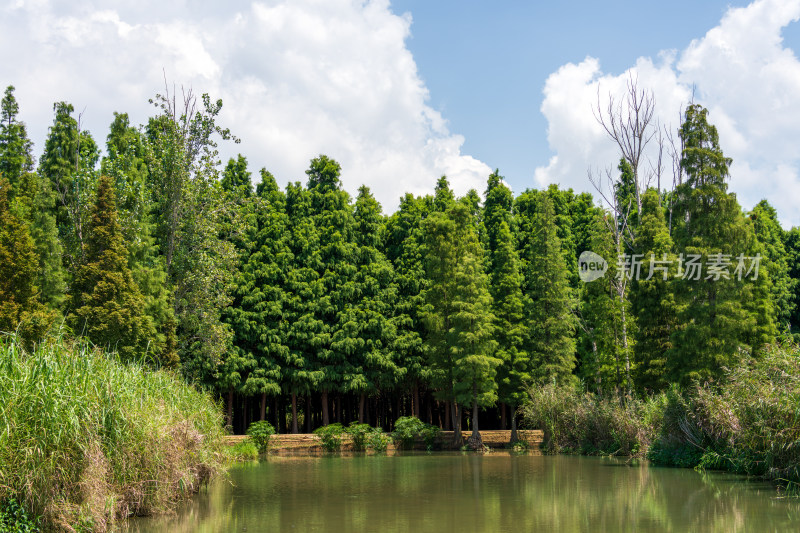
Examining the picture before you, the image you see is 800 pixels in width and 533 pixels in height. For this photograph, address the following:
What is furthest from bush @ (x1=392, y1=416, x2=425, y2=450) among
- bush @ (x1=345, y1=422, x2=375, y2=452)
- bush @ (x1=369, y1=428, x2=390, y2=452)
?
bush @ (x1=345, y1=422, x2=375, y2=452)

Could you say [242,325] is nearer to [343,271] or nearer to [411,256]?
[343,271]

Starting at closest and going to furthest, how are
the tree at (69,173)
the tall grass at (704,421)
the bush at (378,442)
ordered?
1. the tall grass at (704,421)
2. the tree at (69,173)
3. the bush at (378,442)

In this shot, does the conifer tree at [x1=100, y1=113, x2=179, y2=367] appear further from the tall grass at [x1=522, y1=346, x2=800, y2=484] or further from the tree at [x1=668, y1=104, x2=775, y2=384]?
the tree at [x1=668, y1=104, x2=775, y2=384]

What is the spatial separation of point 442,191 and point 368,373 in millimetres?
12053

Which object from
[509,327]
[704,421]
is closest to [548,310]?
[509,327]

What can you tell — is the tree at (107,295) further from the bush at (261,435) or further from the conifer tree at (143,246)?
the bush at (261,435)

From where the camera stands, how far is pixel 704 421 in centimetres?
1717

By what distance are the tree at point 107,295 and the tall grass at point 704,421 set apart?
47.9 feet

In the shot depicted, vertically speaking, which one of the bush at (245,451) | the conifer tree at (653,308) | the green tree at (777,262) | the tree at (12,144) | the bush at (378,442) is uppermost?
the tree at (12,144)

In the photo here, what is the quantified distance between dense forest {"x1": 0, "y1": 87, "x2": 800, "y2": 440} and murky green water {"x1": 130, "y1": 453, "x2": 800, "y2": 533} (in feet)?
18.1

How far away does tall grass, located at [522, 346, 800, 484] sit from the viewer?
513 inches

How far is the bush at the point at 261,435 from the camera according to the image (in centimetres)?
2712

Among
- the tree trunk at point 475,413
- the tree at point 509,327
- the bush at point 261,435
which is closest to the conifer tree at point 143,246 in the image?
the bush at point 261,435

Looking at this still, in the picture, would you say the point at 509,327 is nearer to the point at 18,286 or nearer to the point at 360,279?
the point at 360,279
